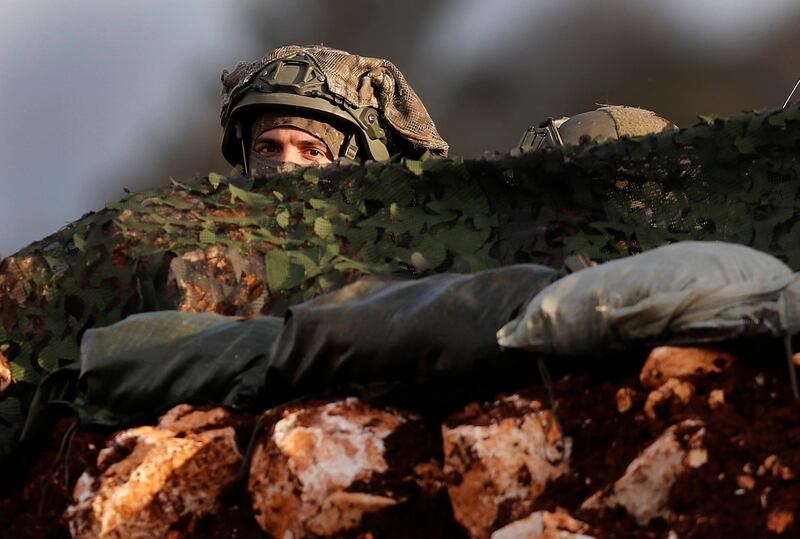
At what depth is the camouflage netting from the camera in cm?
433

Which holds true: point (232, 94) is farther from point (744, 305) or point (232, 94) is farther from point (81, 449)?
point (744, 305)

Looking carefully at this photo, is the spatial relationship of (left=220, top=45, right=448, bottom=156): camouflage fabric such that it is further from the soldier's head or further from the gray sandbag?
the gray sandbag

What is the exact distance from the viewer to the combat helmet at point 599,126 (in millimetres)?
6180

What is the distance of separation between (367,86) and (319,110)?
0.29 metres

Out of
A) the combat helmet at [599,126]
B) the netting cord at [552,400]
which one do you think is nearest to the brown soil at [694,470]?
the netting cord at [552,400]

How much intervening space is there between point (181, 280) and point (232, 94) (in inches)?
86.0

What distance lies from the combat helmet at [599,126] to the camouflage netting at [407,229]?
149 cm

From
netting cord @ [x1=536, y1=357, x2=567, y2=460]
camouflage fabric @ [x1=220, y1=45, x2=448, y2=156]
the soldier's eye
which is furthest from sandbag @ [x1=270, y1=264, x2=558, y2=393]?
camouflage fabric @ [x1=220, y1=45, x2=448, y2=156]

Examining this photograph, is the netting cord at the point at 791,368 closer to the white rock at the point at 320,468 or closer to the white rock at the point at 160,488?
the white rock at the point at 320,468

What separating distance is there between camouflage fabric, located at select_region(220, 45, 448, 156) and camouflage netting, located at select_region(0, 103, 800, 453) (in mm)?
1703

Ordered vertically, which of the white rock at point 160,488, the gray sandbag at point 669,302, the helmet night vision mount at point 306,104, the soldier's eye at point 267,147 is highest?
the helmet night vision mount at point 306,104

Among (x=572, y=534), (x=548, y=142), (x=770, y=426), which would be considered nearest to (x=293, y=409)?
(x=572, y=534)

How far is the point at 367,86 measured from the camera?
21.2 ft

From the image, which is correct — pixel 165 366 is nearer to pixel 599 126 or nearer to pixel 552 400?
pixel 552 400
